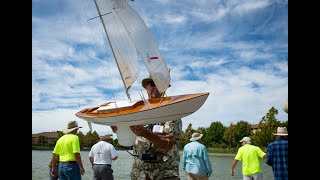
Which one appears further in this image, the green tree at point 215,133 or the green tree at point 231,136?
the green tree at point 215,133

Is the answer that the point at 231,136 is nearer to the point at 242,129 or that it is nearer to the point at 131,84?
the point at 242,129

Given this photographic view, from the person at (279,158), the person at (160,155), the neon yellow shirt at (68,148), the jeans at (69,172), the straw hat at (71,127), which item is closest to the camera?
the person at (160,155)

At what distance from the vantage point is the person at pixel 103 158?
353 inches

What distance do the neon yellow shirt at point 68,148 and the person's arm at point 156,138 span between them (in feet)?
14.9

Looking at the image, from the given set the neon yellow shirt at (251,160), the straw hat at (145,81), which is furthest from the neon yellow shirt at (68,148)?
the straw hat at (145,81)

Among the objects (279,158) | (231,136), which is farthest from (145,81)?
(231,136)

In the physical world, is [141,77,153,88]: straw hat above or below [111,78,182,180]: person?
above

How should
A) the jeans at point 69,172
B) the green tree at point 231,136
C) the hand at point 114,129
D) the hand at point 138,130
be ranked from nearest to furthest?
the hand at point 138,130, the hand at point 114,129, the jeans at point 69,172, the green tree at point 231,136

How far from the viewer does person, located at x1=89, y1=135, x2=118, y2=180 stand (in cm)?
896

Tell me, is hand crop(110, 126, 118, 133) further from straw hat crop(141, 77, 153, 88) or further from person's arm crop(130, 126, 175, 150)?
straw hat crop(141, 77, 153, 88)

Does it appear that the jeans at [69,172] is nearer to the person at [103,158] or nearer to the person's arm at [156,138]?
the person at [103,158]

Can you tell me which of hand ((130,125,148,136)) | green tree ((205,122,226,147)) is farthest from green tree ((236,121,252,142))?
hand ((130,125,148,136))

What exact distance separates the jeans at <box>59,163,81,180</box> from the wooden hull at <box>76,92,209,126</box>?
168 inches

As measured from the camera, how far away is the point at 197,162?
8789 mm
